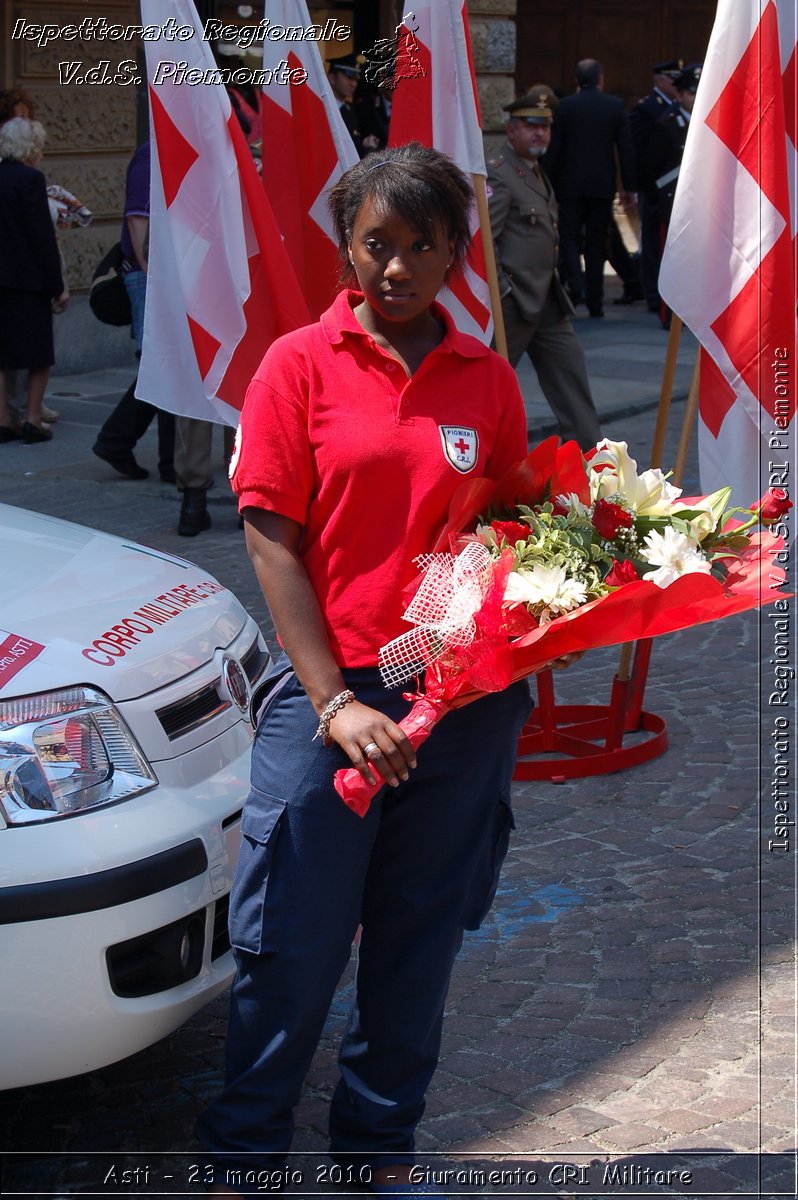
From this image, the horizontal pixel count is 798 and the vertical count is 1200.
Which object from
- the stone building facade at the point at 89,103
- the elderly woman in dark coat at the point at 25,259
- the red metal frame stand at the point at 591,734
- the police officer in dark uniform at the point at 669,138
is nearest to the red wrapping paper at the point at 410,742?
the red metal frame stand at the point at 591,734

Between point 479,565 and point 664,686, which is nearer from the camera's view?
point 479,565

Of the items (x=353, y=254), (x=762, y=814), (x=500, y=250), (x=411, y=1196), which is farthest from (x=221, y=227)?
(x=411, y=1196)

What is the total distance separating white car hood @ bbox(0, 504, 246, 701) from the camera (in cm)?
A: 297

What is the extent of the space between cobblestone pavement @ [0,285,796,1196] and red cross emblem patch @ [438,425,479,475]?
57.2 inches

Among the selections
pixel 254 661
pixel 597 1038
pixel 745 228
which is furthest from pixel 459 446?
pixel 745 228

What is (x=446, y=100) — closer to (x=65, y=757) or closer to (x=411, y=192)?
(x=411, y=192)

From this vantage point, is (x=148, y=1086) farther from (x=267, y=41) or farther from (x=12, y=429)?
(x=12, y=429)

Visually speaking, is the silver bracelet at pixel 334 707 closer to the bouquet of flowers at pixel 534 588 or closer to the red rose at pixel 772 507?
the bouquet of flowers at pixel 534 588

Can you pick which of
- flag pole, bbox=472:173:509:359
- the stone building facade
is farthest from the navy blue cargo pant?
the stone building facade

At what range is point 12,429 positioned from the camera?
10.2m

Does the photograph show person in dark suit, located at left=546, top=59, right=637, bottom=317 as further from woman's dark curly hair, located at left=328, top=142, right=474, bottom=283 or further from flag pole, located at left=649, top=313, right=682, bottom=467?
woman's dark curly hair, located at left=328, top=142, right=474, bottom=283

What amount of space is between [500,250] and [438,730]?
5.83 m

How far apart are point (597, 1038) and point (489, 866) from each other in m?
1.02

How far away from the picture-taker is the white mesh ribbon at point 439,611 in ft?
8.16
